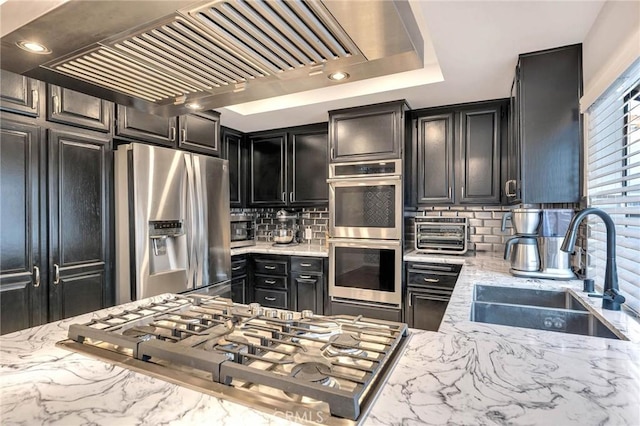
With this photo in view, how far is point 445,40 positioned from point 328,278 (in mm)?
2145

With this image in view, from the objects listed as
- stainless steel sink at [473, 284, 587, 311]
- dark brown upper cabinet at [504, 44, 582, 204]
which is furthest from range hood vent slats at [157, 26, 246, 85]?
dark brown upper cabinet at [504, 44, 582, 204]

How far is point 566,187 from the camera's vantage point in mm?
1907

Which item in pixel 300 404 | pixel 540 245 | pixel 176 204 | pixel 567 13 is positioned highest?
pixel 567 13

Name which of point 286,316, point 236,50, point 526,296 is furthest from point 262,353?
point 526,296

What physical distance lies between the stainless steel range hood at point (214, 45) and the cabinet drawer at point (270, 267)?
2499 mm

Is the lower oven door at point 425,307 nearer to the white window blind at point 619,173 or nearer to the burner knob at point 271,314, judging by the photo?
the white window blind at point 619,173

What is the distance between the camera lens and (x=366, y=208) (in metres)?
3.02

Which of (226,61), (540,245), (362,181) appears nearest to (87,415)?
(226,61)

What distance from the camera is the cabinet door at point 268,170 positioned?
3781 mm

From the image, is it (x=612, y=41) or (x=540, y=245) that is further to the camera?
(x=540, y=245)

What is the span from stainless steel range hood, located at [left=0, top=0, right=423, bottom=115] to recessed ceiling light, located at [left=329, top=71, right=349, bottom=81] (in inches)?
0.7

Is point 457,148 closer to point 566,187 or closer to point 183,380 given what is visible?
point 566,187

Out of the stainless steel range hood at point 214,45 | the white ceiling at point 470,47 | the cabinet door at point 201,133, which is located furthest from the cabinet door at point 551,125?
the cabinet door at point 201,133

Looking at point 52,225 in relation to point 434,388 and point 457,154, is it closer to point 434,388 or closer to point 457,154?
point 434,388
